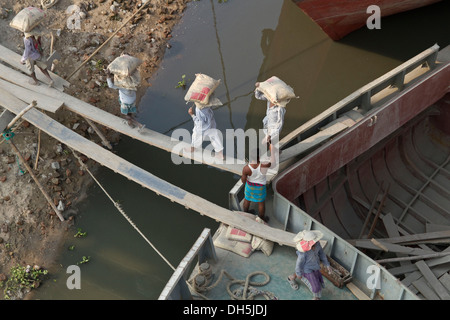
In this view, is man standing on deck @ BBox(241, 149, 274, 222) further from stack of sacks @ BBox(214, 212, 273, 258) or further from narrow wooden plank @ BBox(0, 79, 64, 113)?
narrow wooden plank @ BBox(0, 79, 64, 113)

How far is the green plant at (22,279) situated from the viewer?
9.03 m

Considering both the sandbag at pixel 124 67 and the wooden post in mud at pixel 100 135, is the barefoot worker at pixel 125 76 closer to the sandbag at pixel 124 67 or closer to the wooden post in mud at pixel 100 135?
the sandbag at pixel 124 67

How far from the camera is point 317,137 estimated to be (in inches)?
328

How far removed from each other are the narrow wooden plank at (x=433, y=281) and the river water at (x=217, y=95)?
331 cm

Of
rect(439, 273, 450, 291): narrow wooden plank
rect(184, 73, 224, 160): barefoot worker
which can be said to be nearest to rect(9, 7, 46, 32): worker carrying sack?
rect(184, 73, 224, 160): barefoot worker

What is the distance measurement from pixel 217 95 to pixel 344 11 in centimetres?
301

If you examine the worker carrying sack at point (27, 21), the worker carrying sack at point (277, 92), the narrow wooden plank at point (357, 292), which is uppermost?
the worker carrying sack at point (27, 21)

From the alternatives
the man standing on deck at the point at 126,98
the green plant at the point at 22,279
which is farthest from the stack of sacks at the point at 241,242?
the green plant at the point at 22,279

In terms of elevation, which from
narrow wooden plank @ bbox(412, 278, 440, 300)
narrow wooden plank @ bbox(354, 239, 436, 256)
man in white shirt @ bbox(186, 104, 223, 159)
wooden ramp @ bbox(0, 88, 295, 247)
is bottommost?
narrow wooden plank @ bbox(412, 278, 440, 300)

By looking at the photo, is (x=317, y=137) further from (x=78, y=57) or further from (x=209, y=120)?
(x=78, y=57)

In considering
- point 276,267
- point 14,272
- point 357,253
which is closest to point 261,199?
point 276,267

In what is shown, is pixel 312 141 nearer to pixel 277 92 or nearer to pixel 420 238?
pixel 277 92

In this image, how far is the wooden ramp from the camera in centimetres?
723

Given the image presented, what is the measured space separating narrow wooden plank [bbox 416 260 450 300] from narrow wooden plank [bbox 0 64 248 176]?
259cm
